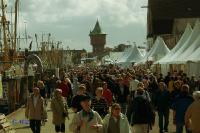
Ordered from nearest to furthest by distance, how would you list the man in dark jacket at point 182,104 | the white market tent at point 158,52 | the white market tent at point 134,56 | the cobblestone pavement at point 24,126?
the man in dark jacket at point 182,104 < the cobblestone pavement at point 24,126 < the white market tent at point 158,52 < the white market tent at point 134,56

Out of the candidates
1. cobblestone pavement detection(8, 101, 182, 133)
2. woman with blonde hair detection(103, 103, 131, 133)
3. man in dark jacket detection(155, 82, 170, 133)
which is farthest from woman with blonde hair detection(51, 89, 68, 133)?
woman with blonde hair detection(103, 103, 131, 133)

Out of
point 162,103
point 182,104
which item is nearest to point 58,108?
point 182,104

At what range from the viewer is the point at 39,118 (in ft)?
57.3

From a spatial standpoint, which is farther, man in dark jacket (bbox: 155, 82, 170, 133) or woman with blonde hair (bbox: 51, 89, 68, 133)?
man in dark jacket (bbox: 155, 82, 170, 133)

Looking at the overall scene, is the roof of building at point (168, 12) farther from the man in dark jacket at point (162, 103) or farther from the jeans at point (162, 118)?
the man in dark jacket at point (162, 103)

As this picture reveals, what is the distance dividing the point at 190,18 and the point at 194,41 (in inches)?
2319

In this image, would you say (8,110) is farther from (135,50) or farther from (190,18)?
(190,18)

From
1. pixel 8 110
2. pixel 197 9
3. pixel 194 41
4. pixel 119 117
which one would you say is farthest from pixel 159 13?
pixel 119 117

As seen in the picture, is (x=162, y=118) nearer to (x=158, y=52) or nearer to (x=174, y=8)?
(x=158, y=52)

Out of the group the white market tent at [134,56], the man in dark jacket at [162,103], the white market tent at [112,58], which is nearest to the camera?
the man in dark jacket at [162,103]

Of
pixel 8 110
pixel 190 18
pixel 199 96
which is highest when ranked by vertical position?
pixel 190 18

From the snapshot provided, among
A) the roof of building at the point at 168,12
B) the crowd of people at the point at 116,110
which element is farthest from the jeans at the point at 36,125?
the roof of building at the point at 168,12

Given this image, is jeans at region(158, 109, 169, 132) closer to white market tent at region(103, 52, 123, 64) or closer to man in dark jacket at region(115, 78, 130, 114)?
man in dark jacket at region(115, 78, 130, 114)

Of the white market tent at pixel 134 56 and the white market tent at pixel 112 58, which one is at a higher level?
the white market tent at pixel 134 56
